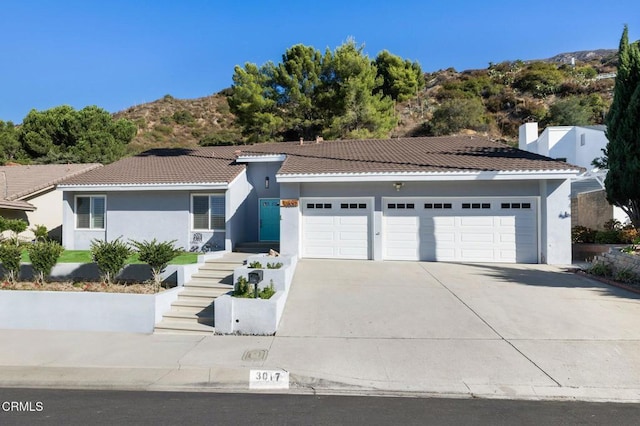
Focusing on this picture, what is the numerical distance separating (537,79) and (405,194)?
4257 centimetres

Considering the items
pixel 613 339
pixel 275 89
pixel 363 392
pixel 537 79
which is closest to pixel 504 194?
pixel 613 339

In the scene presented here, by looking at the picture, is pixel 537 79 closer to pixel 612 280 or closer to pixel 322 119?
pixel 322 119

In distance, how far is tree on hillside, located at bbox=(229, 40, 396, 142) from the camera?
79.7 ft

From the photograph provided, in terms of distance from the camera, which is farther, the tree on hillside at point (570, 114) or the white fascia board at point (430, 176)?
the tree on hillside at point (570, 114)

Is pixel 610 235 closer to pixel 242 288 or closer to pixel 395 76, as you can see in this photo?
pixel 242 288

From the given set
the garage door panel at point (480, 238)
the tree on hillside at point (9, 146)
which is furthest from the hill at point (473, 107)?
the garage door panel at point (480, 238)

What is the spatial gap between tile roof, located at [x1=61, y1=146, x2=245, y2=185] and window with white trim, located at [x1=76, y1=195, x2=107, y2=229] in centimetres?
76

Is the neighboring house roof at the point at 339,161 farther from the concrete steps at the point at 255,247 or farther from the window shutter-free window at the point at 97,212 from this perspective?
the concrete steps at the point at 255,247

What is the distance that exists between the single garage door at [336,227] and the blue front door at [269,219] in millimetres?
1972

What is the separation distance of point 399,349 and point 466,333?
1.45 meters

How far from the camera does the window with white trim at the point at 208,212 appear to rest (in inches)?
539

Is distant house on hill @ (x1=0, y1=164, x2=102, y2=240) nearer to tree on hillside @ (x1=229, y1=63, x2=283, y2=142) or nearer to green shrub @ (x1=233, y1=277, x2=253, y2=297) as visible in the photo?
tree on hillside @ (x1=229, y1=63, x2=283, y2=142)

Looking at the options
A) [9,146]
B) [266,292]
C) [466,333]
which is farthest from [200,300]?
[9,146]

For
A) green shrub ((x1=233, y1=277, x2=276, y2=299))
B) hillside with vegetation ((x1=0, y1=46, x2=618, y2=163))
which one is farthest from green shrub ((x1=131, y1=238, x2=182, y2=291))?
hillside with vegetation ((x1=0, y1=46, x2=618, y2=163))
